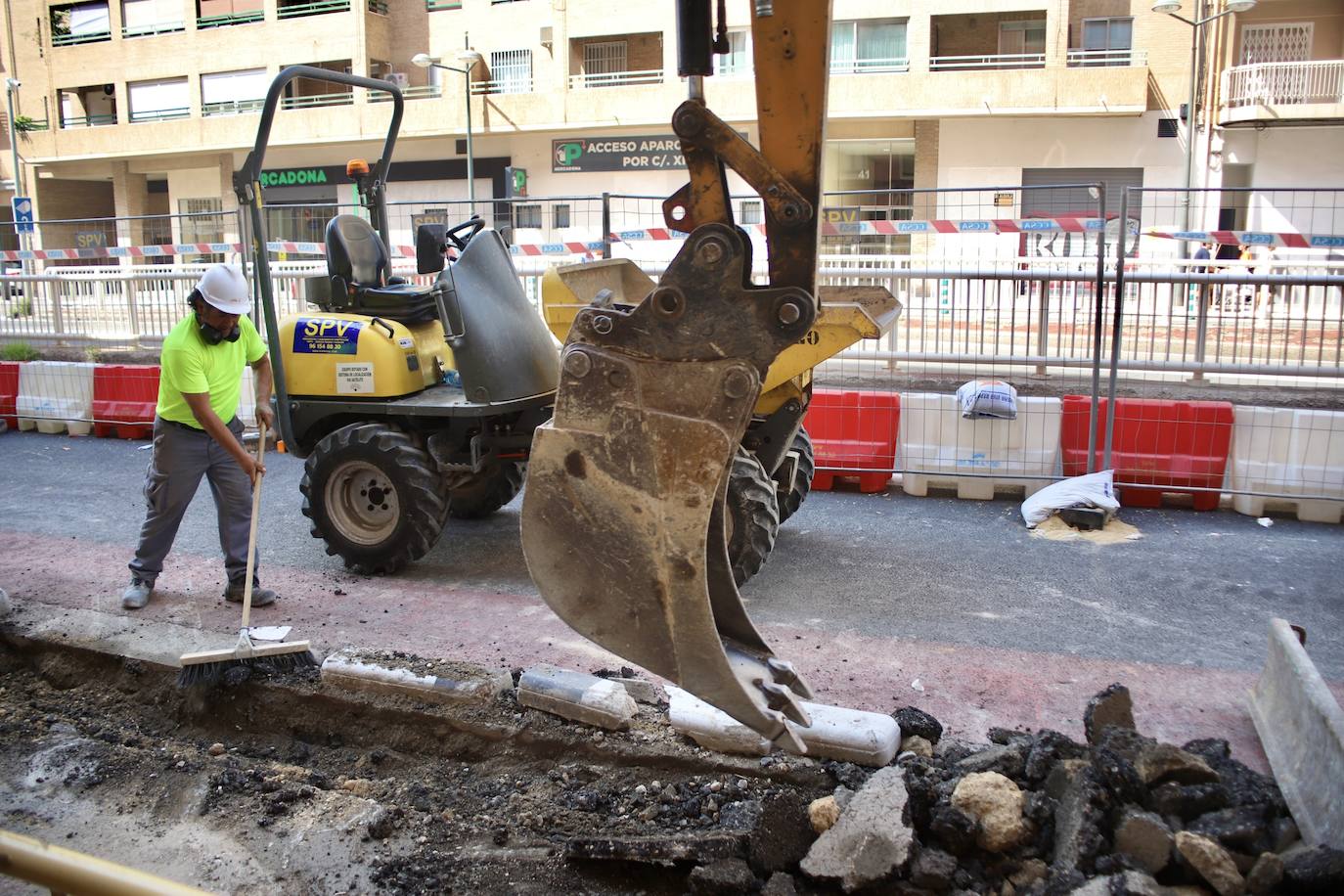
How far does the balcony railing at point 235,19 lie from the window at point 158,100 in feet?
6.88

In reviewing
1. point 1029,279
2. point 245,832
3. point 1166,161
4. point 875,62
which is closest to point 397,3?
point 875,62

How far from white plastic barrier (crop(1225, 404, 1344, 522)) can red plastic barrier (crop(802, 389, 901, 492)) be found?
2.35 m

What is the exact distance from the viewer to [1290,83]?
24703 millimetres

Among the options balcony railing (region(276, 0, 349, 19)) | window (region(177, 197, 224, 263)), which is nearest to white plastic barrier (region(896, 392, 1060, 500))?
window (region(177, 197, 224, 263))

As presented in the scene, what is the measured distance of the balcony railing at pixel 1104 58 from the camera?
25.7 metres

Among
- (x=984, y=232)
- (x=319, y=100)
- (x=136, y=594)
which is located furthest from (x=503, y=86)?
(x=136, y=594)

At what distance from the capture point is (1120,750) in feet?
11.7

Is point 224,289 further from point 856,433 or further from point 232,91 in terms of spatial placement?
point 232,91

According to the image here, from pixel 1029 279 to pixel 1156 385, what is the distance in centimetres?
152

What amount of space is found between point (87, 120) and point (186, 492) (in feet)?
127

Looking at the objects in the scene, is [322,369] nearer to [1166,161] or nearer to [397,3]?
[1166,161]

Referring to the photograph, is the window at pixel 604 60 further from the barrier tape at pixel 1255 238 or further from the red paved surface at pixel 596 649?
the red paved surface at pixel 596 649

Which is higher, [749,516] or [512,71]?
[512,71]

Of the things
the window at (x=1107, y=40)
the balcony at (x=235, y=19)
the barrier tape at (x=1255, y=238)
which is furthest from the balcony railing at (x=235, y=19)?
the barrier tape at (x=1255, y=238)
